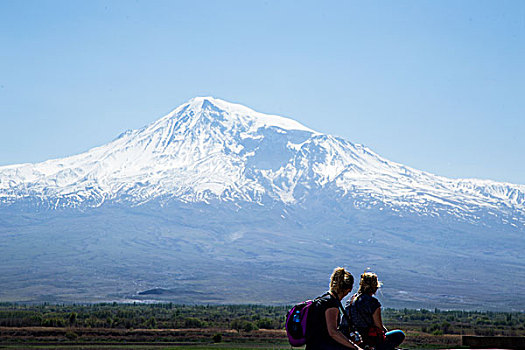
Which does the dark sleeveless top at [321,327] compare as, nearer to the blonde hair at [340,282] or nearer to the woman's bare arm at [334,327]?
the woman's bare arm at [334,327]

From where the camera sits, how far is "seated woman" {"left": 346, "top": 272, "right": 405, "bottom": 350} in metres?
7.70

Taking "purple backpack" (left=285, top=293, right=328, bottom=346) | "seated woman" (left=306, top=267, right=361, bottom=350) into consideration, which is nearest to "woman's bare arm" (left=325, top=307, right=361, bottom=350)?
"seated woman" (left=306, top=267, right=361, bottom=350)

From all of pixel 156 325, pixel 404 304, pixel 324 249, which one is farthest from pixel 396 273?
pixel 156 325

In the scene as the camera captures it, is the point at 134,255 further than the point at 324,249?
No

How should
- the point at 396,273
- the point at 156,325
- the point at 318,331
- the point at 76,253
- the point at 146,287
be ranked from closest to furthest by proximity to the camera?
1. the point at 318,331
2. the point at 156,325
3. the point at 146,287
4. the point at 396,273
5. the point at 76,253

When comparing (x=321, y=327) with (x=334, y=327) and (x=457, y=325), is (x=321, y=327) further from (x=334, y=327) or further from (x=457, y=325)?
(x=457, y=325)

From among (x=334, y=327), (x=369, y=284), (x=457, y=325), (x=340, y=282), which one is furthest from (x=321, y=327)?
(x=457, y=325)

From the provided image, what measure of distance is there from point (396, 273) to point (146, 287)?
5498cm

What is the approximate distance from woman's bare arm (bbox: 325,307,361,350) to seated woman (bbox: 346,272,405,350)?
1.94 ft

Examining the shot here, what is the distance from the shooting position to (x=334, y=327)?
7148mm

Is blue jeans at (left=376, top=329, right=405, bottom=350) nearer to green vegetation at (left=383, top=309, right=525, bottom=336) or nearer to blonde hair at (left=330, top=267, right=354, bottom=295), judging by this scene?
blonde hair at (left=330, top=267, right=354, bottom=295)

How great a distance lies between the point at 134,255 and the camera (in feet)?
582

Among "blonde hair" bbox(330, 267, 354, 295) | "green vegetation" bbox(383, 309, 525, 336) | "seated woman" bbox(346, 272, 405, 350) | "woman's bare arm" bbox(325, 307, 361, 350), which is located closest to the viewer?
"woman's bare arm" bbox(325, 307, 361, 350)

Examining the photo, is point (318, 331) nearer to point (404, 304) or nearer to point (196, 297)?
point (404, 304)
